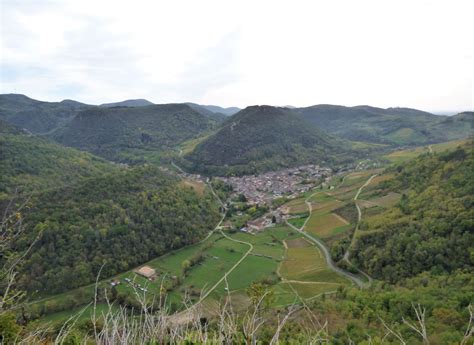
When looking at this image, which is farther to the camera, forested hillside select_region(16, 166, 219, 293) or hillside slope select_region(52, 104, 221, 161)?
hillside slope select_region(52, 104, 221, 161)

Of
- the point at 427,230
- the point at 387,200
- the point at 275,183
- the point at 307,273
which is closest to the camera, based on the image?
the point at 427,230

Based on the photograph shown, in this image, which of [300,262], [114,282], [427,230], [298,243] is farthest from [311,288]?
[114,282]

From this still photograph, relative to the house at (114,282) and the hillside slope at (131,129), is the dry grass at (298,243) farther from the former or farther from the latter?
the hillside slope at (131,129)

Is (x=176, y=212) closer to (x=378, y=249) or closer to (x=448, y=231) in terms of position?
(x=378, y=249)

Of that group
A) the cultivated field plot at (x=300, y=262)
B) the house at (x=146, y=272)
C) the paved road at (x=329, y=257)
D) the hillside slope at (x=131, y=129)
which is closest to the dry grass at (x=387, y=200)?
the paved road at (x=329, y=257)

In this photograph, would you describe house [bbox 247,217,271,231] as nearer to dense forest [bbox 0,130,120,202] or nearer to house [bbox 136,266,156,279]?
house [bbox 136,266,156,279]

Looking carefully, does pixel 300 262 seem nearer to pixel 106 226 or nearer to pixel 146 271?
pixel 146 271

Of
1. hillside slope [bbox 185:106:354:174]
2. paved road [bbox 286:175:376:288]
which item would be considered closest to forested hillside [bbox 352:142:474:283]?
paved road [bbox 286:175:376:288]
